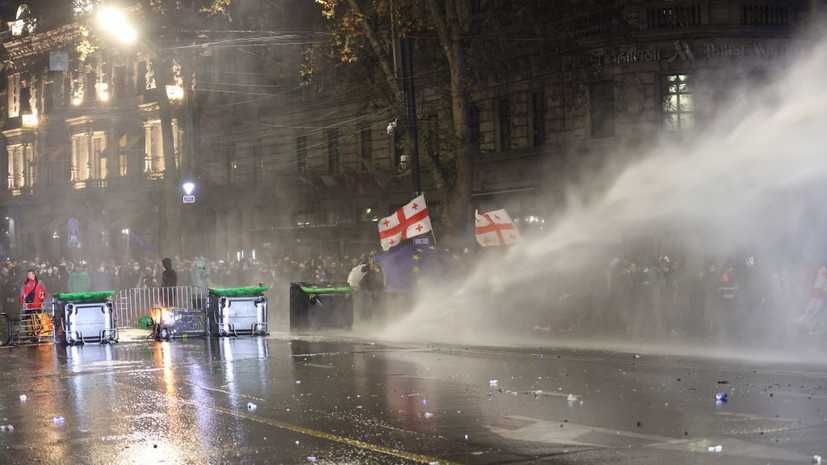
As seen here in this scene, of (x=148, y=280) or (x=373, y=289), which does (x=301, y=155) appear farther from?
(x=373, y=289)

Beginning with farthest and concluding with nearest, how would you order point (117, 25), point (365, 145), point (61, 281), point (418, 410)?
1. point (365, 145)
2. point (117, 25)
3. point (61, 281)
4. point (418, 410)

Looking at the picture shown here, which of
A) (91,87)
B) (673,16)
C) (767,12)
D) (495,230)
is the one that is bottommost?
(495,230)

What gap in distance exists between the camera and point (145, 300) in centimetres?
2606

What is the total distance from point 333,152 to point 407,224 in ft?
70.7

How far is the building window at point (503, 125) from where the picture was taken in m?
38.2

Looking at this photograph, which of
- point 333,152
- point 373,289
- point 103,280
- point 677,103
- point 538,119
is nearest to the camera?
point 373,289

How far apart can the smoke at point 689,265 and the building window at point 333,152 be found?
21396mm

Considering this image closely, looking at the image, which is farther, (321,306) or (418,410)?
(321,306)

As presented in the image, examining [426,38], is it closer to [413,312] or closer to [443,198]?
[443,198]

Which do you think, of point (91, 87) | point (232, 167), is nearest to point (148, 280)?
point (232, 167)

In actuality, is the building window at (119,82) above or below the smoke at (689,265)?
above

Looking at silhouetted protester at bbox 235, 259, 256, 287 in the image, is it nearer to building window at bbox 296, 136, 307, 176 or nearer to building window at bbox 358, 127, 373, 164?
building window at bbox 358, 127, 373, 164

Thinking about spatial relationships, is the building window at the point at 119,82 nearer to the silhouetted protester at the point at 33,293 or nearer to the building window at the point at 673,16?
the building window at the point at 673,16

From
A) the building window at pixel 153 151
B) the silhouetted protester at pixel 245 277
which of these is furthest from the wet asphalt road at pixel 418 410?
the building window at pixel 153 151
